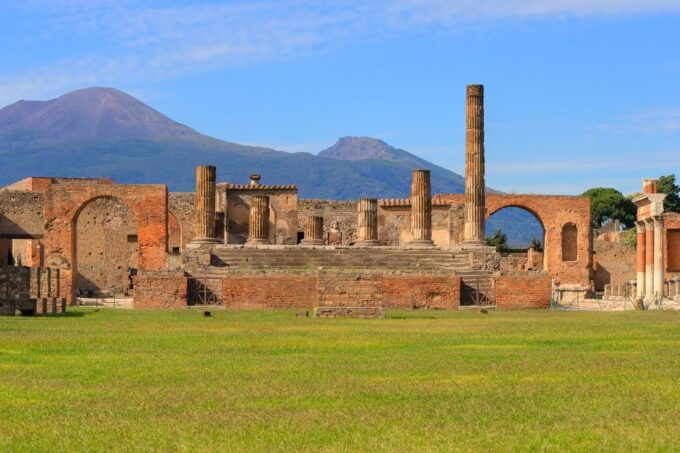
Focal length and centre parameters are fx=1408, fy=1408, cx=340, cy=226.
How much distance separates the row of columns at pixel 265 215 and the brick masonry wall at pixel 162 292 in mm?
7107

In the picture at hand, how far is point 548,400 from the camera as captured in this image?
1280 centimetres

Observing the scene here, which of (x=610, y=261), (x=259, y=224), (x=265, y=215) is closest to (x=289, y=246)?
(x=259, y=224)

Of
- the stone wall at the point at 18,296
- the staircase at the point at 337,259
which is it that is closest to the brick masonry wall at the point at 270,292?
the staircase at the point at 337,259

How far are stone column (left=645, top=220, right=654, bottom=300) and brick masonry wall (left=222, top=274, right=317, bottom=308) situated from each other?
1493 centimetres

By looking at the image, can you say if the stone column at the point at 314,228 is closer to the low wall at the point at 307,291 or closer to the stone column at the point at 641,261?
the stone column at the point at 641,261

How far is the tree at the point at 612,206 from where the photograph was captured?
116m

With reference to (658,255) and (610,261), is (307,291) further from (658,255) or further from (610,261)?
(610,261)

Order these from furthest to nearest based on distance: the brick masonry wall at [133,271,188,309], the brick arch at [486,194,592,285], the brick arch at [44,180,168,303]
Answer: the brick arch at [486,194,592,285] → the brick arch at [44,180,168,303] → the brick masonry wall at [133,271,188,309]

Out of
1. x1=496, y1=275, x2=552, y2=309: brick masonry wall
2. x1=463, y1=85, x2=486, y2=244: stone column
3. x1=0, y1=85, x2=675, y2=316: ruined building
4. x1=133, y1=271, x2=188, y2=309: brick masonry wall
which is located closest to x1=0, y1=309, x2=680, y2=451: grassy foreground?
x1=0, y1=85, x2=675, y2=316: ruined building

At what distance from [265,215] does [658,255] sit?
1375cm

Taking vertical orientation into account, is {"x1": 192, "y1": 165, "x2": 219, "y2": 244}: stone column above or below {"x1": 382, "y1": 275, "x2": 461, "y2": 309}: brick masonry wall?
above

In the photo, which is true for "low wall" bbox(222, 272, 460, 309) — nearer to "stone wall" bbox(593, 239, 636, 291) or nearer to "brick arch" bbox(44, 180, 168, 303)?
"brick arch" bbox(44, 180, 168, 303)

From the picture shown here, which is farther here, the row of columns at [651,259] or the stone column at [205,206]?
the row of columns at [651,259]

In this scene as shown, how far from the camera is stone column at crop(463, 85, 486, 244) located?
159 ft
